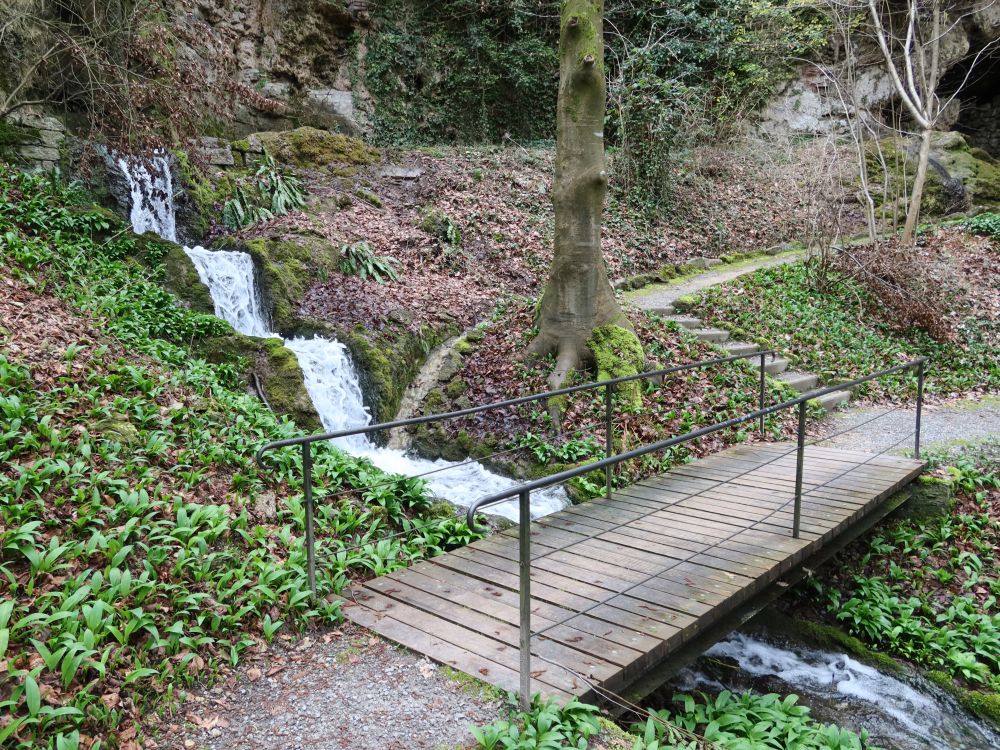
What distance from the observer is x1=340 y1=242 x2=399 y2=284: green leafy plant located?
384 inches

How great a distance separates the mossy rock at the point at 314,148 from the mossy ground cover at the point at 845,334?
785 cm

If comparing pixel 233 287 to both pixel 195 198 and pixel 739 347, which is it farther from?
pixel 739 347

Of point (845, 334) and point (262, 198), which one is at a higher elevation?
point (262, 198)

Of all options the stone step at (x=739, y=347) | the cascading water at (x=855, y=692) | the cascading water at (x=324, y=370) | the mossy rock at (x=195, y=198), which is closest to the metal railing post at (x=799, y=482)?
the cascading water at (x=855, y=692)

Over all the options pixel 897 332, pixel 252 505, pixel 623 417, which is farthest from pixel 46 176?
pixel 897 332

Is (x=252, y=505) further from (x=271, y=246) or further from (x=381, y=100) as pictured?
(x=381, y=100)

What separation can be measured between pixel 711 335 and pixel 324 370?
578 cm

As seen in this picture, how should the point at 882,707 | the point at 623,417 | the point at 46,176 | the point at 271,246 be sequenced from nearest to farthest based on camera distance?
the point at 882,707, the point at 623,417, the point at 46,176, the point at 271,246

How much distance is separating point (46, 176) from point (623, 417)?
8110 mm

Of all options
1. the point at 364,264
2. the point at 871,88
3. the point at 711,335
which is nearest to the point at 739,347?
the point at 711,335

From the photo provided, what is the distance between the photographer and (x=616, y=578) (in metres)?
4.26

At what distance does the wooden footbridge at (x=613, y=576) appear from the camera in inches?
132

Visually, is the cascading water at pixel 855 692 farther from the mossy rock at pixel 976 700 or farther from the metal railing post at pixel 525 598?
the metal railing post at pixel 525 598

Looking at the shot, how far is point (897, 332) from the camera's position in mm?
11250
